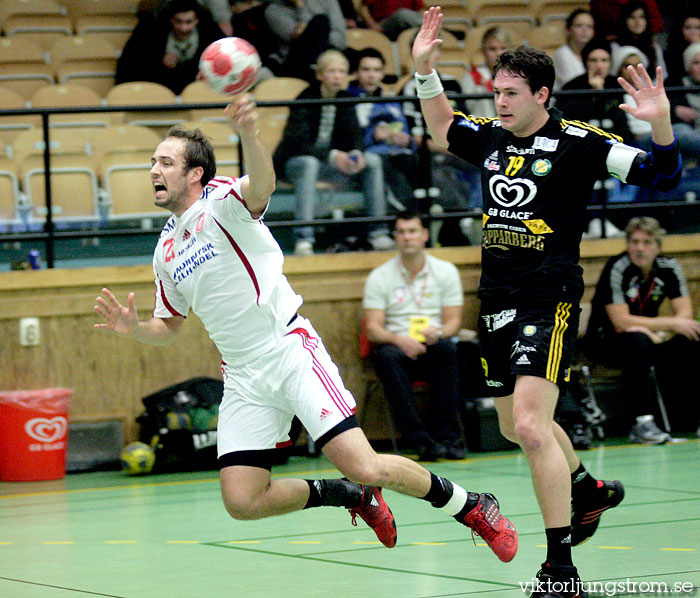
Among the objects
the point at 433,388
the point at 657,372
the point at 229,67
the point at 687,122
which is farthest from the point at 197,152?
the point at 687,122

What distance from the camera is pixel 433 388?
30.7 ft

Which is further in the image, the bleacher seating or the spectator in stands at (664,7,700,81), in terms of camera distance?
the spectator in stands at (664,7,700,81)

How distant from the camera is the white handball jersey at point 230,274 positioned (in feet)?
16.4

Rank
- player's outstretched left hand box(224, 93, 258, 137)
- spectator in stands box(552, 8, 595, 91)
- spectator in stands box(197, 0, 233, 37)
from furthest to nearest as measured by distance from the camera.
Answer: spectator in stands box(552, 8, 595, 91)
spectator in stands box(197, 0, 233, 37)
player's outstretched left hand box(224, 93, 258, 137)

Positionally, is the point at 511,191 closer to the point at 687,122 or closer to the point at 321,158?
the point at 321,158

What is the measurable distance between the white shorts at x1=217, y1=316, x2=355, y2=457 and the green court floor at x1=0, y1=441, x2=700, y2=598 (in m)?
0.66

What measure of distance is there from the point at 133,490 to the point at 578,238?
4.43 meters

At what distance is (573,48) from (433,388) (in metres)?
5.03

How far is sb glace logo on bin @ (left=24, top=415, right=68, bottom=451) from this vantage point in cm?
891

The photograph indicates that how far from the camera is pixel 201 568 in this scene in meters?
5.62

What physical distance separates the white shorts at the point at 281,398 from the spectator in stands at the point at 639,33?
8706mm

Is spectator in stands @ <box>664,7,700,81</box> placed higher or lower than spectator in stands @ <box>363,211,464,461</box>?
A: higher

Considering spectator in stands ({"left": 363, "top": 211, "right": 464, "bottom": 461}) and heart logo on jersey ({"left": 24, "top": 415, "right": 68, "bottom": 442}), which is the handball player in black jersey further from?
heart logo on jersey ({"left": 24, "top": 415, "right": 68, "bottom": 442})

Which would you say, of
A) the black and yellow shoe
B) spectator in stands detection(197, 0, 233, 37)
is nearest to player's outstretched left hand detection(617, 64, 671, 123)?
the black and yellow shoe
